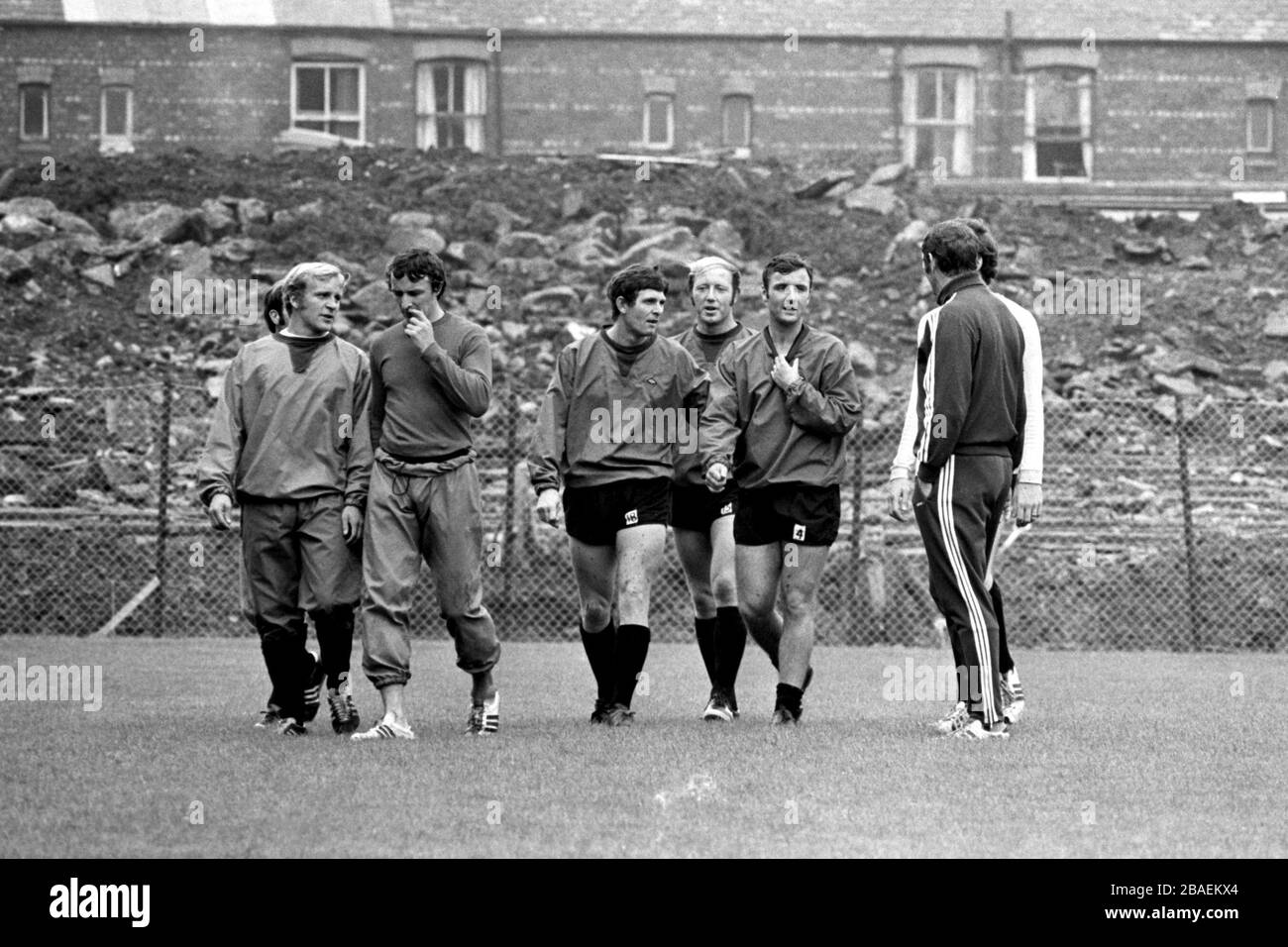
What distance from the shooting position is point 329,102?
144 ft

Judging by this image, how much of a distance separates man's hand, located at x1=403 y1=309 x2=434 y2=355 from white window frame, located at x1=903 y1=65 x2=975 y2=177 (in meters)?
35.2

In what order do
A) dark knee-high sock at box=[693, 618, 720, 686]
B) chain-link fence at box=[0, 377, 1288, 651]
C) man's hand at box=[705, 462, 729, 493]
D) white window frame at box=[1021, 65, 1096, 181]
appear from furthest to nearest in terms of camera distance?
white window frame at box=[1021, 65, 1096, 181] → chain-link fence at box=[0, 377, 1288, 651] → dark knee-high sock at box=[693, 618, 720, 686] → man's hand at box=[705, 462, 729, 493]

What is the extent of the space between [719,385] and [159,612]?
1068cm

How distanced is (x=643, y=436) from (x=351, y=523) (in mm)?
1471

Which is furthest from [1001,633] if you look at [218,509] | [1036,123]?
[1036,123]

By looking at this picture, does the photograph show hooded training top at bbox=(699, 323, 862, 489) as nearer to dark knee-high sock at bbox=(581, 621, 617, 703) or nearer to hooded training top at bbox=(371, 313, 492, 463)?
dark knee-high sock at bbox=(581, 621, 617, 703)

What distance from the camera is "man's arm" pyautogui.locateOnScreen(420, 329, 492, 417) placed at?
9836mm

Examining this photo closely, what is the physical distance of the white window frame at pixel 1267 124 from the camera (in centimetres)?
4503

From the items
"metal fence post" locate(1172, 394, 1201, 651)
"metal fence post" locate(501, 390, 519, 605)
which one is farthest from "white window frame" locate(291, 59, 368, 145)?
"metal fence post" locate(1172, 394, 1201, 651)

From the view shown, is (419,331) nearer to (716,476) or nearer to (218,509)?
(218,509)

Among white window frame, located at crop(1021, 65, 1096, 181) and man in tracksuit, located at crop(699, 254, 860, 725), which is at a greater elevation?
white window frame, located at crop(1021, 65, 1096, 181)

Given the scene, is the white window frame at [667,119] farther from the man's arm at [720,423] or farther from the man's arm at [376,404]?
the man's arm at [376,404]

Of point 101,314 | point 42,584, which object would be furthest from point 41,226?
point 42,584

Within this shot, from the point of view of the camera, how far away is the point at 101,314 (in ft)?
109
